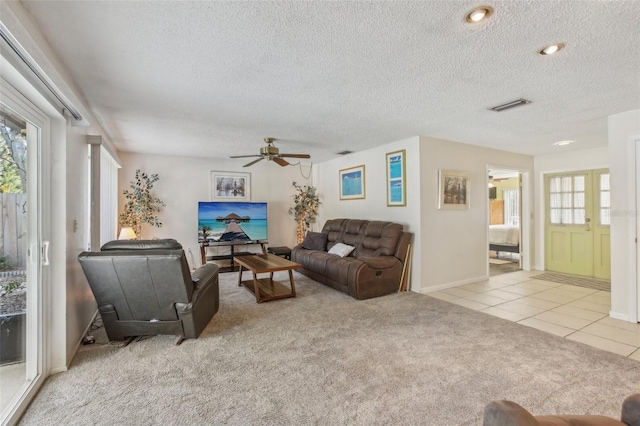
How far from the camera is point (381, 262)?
167 inches

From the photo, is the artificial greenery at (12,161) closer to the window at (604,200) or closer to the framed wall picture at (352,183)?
the framed wall picture at (352,183)

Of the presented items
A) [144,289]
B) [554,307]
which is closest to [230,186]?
[144,289]

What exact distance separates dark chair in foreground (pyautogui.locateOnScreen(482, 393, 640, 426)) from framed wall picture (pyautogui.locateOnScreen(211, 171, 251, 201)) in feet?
20.4

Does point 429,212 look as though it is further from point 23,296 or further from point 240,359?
point 23,296

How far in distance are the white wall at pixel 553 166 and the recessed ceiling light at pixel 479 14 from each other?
4.74 m

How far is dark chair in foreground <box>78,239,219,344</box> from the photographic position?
2.46m

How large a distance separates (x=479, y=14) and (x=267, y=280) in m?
4.28

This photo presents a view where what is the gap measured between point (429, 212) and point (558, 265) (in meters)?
3.30

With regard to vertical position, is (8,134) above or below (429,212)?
above

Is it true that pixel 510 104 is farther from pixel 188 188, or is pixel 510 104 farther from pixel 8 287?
pixel 188 188

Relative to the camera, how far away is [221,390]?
204 cm

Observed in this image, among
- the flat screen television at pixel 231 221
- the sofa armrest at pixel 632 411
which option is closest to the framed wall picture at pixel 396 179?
the flat screen television at pixel 231 221

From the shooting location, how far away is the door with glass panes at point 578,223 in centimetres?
517

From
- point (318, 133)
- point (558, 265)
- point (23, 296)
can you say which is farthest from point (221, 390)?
point (558, 265)
